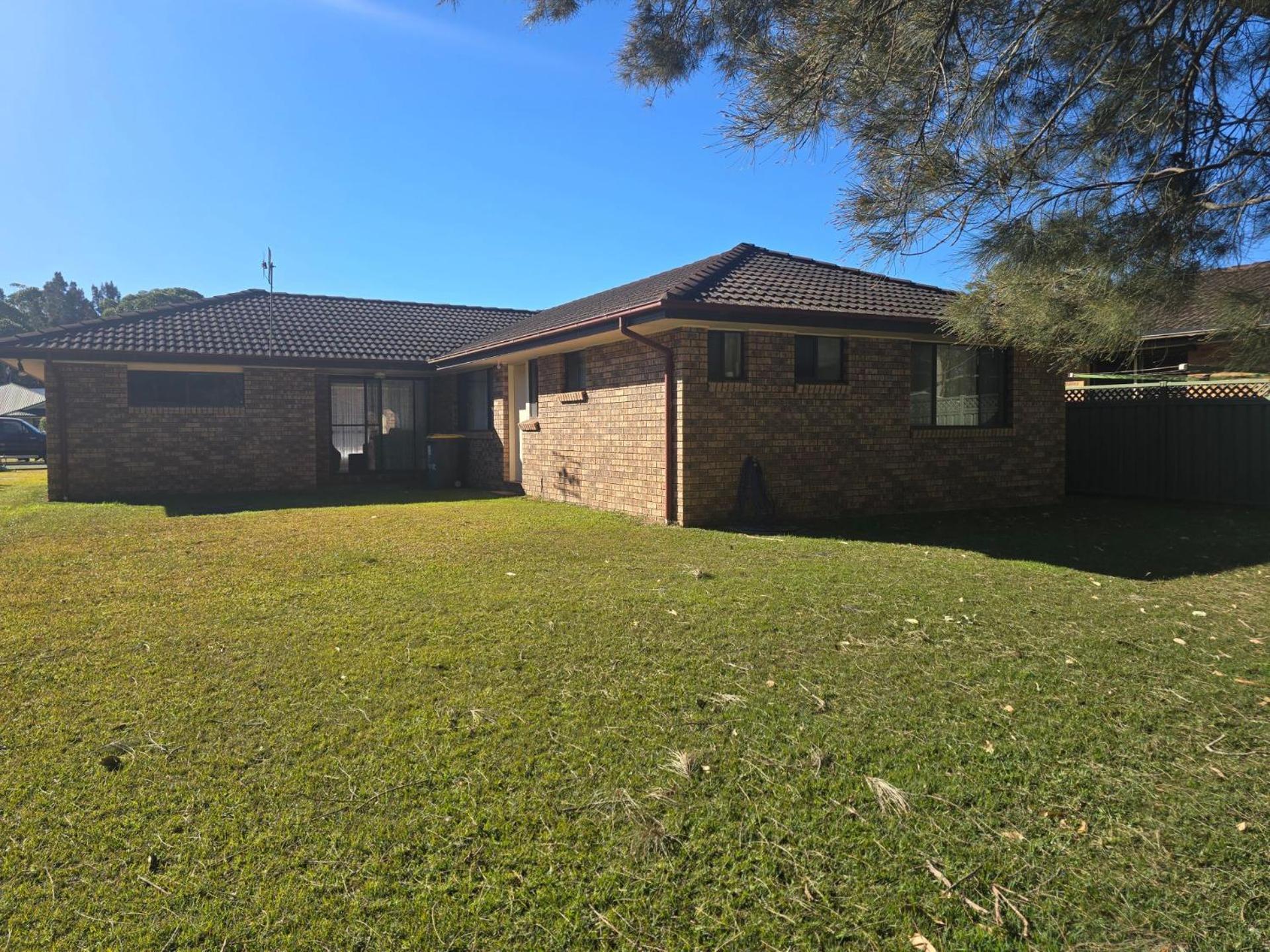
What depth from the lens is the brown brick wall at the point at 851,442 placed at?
983cm

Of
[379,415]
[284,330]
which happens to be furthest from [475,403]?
[284,330]

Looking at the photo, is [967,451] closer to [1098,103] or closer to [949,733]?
[1098,103]

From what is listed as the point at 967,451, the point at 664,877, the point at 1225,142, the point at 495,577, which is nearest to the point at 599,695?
the point at 664,877

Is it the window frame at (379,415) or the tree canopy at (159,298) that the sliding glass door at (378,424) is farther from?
the tree canopy at (159,298)

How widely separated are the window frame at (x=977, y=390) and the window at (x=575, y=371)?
16.5 feet

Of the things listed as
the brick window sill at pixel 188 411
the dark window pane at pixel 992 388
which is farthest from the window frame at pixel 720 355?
the brick window sill at pixel 188 411

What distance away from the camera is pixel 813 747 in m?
3.31

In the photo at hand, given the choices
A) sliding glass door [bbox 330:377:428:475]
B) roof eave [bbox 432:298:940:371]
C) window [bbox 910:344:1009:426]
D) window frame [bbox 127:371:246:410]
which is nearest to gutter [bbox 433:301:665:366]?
roof eave [bbox 432:298:940:371]

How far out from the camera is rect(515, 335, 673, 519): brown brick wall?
10.3 metres

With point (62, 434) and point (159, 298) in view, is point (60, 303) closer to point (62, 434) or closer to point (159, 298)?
point (159, 298)

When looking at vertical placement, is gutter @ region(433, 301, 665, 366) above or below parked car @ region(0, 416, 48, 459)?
above

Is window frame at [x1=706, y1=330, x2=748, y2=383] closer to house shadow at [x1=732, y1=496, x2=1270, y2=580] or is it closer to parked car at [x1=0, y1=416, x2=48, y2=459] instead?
house shadow at [x1=732, y1=496, x2=1270, y2=580]

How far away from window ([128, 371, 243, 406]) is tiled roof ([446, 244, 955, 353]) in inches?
188

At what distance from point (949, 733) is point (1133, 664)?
5.82 ft
